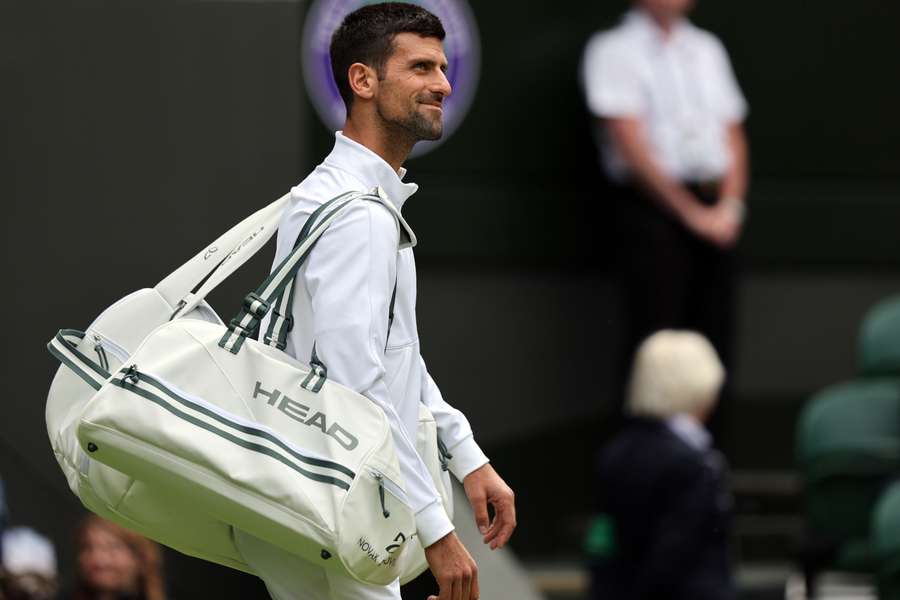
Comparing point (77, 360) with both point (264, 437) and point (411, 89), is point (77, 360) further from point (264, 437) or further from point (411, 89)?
point (411, 89)

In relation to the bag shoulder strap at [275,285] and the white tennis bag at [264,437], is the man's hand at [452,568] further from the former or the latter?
the bag shoulder strap at [275,285]

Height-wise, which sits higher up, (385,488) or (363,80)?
(363,80)

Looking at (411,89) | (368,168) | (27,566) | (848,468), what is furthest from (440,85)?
(848,468)

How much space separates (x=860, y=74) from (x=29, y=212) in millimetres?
3457

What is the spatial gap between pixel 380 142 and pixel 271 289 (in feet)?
1.14

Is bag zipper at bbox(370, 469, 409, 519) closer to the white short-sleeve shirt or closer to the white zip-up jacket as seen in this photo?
the white zip-up jacket

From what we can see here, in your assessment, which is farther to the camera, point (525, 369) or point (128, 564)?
point (525, 369)

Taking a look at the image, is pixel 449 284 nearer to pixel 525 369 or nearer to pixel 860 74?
pixel 525 369

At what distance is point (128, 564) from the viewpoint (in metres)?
5.38

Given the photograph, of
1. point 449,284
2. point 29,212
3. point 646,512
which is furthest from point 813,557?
point 29,212

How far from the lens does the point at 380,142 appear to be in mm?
3156

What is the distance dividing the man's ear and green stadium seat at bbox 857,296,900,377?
3.90 metres

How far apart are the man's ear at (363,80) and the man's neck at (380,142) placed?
6cm

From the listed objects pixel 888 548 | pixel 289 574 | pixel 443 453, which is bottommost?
pixel 888 548
